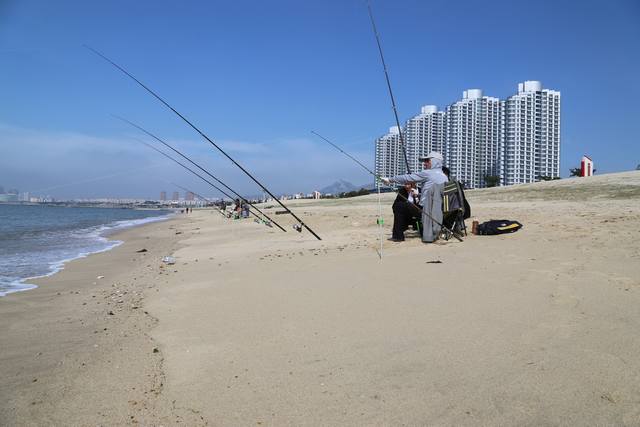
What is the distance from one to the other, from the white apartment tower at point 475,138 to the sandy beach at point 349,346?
4505cm

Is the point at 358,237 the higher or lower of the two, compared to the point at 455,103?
lower

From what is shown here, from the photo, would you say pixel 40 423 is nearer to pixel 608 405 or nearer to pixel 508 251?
pixel 608 405

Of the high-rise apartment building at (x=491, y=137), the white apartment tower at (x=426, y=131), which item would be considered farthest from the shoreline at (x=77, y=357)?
the white apartment tower at (x=426, y=131)

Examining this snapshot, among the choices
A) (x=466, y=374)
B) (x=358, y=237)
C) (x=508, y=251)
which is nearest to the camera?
(x=466, y=374)

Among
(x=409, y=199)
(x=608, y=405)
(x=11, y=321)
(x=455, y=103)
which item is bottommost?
(x=11, y=321)

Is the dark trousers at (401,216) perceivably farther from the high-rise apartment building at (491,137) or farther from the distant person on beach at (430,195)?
the high-rise apartment building at (491,137)

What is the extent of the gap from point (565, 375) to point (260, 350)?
1620 mm

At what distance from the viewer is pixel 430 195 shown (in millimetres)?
6844

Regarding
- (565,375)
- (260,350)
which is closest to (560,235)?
(565,375)

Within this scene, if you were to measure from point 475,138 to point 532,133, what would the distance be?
19.3ft

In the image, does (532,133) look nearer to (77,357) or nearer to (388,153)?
(388,153)

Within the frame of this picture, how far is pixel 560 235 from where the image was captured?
6.11m

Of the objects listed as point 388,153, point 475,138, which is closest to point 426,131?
point 475,138

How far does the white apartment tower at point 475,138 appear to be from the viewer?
46.6m
